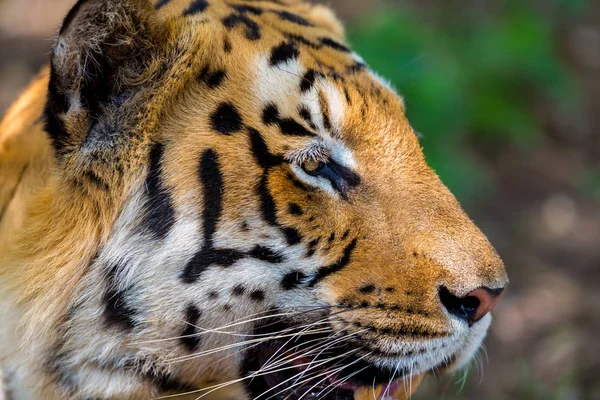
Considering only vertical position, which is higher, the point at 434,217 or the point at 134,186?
the point at 434,217

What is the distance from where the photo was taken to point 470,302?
7.18 feet

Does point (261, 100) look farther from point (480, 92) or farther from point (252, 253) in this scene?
point (480, 92)

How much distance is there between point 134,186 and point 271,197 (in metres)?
0.38

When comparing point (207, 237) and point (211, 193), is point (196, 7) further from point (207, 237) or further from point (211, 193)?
point (207, 237)

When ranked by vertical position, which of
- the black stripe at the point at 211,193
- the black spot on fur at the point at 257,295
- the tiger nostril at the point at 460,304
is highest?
the tiger nostril at the point at 460,304

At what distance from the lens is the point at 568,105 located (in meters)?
6.33

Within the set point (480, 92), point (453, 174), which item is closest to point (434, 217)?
point (453, 174)

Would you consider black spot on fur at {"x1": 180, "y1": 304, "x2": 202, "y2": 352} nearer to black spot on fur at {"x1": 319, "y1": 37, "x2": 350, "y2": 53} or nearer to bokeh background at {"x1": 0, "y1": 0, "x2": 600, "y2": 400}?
→ black spot on fur at {"x1": 319, "y1": 37, "x2": 350, "y2": 53}

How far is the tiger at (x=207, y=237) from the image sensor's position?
2168 mm

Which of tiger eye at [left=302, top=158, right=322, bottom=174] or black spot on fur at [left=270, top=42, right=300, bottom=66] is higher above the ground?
black spot on fur at [left=270, top=42, right=300, bottom=66]

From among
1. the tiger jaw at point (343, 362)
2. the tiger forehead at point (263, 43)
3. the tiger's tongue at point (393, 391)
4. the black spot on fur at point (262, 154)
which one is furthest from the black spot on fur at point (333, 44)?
the tiger's tongue at point (393, 391)

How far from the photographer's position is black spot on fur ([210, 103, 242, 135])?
226cm

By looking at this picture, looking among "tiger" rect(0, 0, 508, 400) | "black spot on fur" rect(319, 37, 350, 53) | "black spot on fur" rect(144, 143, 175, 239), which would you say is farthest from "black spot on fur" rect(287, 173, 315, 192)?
"black spot on fur" rect(319, 37, 350, 53)

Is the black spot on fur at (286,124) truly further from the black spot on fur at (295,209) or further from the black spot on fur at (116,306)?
the black spot on fur at (116,306)
